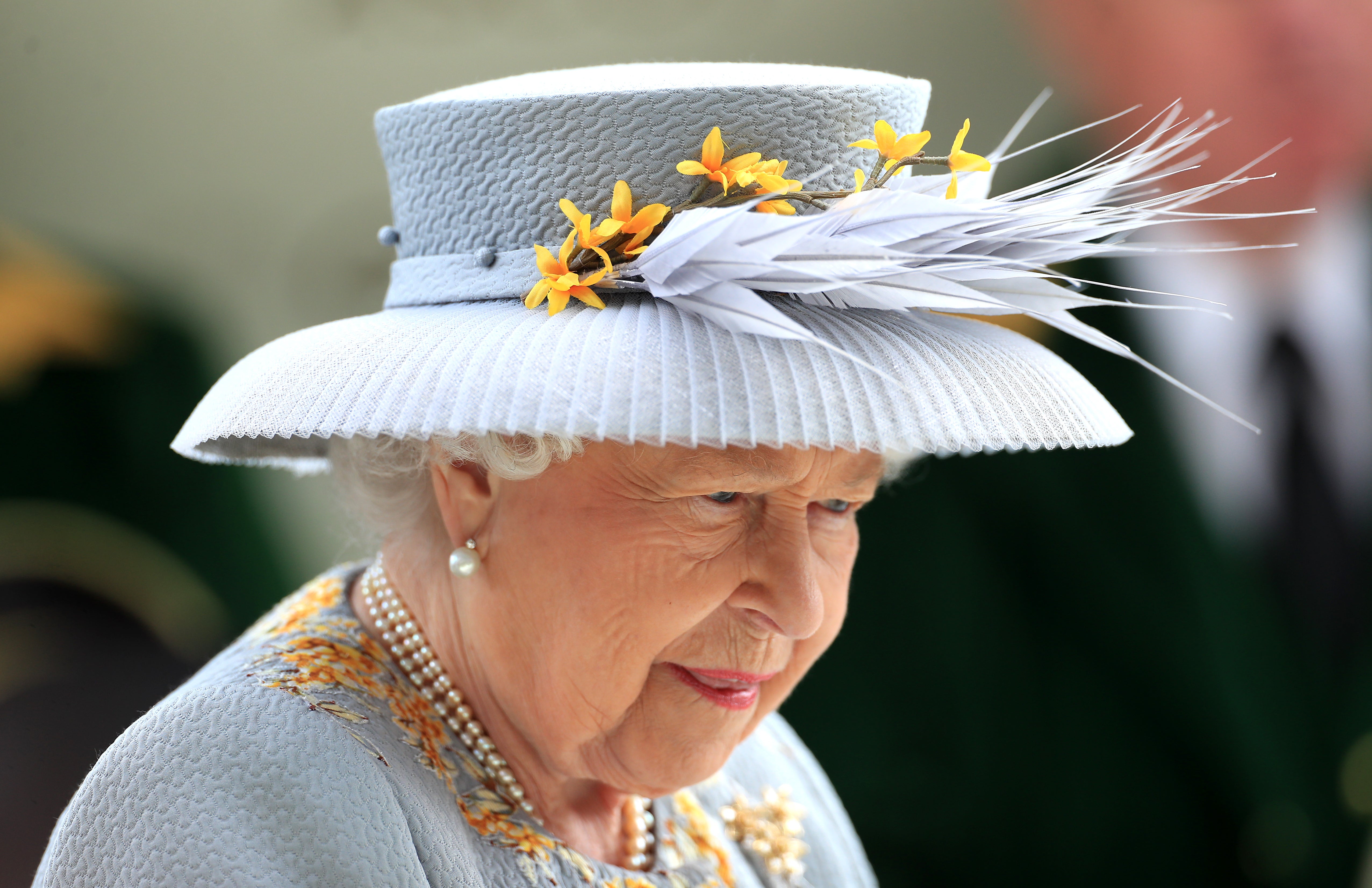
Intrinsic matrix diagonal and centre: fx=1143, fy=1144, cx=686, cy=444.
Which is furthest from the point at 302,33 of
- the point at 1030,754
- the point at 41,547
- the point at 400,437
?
the point at 1030,754

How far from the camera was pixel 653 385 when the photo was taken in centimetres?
86

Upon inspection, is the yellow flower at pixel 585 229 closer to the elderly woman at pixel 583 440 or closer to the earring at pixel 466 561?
the elderly woman at pixel 583 440

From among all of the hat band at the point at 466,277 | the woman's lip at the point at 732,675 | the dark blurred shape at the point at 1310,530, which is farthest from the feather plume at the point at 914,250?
the dark blurred shape at the point at 1310,530

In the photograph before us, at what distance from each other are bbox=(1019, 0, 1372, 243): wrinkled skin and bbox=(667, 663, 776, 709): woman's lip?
209 cm

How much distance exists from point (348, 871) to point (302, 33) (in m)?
1.96

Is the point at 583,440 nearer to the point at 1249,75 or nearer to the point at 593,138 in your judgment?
the point at 593,138

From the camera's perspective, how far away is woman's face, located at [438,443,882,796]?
104cm

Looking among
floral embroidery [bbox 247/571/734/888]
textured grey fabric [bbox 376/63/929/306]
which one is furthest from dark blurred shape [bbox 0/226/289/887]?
textured grey fabric [bbox 376/63/929/306]

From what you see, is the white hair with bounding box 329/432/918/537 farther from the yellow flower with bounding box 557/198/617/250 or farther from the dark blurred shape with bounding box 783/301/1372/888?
the dark blurred shape with bounding box 783/301/1372/888

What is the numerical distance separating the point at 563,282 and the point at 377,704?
0.45 metres

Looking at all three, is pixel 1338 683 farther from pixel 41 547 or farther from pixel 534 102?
pixel 41 547

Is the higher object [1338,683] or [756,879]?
[756,879]

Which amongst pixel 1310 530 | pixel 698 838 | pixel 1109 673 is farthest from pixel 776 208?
pixel 1310 530

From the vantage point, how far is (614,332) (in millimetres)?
910
